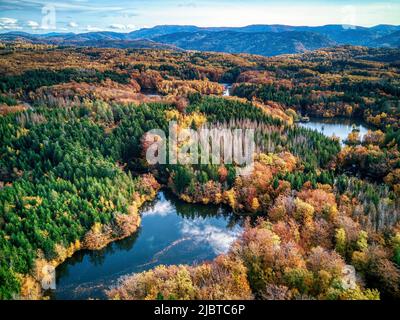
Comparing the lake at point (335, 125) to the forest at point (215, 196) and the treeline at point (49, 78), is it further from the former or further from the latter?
the treeline at point (49, 78)

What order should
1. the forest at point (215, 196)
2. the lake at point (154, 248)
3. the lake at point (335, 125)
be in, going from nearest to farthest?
the forest at point (215, 196) → the lake at point (154, 248) → the lake at point (335, 125)

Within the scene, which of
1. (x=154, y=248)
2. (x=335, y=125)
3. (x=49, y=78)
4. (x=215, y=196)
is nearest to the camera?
(x=154, y=248)

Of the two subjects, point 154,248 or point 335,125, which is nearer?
point 154,248

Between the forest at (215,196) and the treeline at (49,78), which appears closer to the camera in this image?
the forest at (215,196)

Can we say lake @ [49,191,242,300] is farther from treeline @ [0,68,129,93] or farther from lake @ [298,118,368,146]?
treeline @ [0,68,129,93]

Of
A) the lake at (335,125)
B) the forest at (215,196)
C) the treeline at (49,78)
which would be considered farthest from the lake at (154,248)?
the treeline at (49,78)

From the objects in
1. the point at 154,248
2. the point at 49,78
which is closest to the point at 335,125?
the point at 154,248

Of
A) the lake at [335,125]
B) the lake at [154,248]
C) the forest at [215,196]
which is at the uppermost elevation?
the lake at [335,125]

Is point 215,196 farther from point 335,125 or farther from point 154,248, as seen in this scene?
point 335,125
